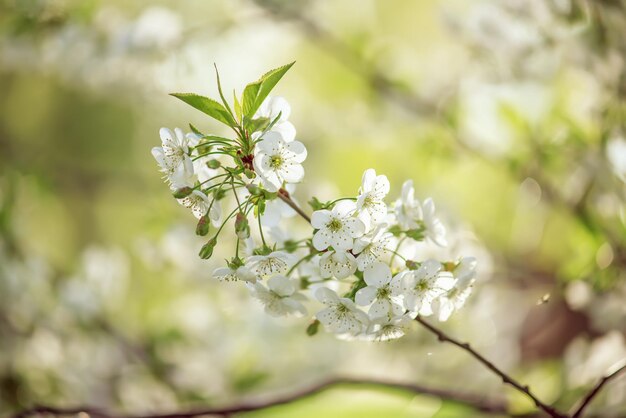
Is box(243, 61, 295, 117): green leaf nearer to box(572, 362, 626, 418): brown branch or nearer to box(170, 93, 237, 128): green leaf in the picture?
box(170, 93, 237, 128): green leaf

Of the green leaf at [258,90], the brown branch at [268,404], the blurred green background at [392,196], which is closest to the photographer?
the green leaf at [258,90]

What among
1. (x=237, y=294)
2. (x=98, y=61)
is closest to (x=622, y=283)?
(x=237, y=294)

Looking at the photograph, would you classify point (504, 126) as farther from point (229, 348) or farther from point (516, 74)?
point (229, 348)

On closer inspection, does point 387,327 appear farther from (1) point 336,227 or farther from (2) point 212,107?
(2) point 212,107

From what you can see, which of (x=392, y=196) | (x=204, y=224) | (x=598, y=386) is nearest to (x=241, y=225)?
(x=204, y=224)

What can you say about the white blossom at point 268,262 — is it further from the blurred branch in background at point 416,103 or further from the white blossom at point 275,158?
the blurred branch in background at point 416,103

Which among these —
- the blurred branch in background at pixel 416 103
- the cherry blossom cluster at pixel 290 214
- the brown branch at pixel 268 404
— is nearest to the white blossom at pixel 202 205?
the cherry blossom cluster at pixel 290 214

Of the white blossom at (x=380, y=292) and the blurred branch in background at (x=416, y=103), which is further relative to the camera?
the blurred branch in background at (x=416, y=103)

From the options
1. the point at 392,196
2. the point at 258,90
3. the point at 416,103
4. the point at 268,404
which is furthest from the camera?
the point at 416,103
